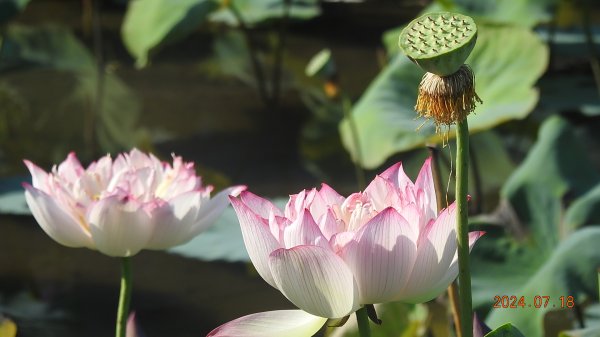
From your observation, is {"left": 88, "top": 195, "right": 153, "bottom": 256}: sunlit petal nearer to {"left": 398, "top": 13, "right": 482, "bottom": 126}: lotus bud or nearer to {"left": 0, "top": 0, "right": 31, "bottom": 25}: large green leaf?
{"left": 398, "top": 13, "right": 482, "bottom": 126}: lotus bud

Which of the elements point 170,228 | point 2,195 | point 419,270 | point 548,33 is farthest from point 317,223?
point 548,33

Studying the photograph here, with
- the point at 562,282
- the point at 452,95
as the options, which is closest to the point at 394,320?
the point at 562,282

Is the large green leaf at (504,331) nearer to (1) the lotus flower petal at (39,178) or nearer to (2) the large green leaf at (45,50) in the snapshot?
(1) the lotus flower petal at (39,178)

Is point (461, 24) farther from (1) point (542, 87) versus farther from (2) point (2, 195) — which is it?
(1) point (542, 87)

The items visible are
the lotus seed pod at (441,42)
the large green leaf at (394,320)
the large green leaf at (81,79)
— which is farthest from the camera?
the large green leaf at (81,79)

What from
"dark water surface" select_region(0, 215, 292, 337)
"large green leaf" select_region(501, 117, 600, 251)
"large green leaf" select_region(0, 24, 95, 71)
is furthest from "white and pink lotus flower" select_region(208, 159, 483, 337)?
"large green leaf" select_region(0, 24, 95, 71)

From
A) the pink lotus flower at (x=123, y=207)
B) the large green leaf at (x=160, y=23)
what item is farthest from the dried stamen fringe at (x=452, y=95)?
the large green leaf at (x=160, y=23)
